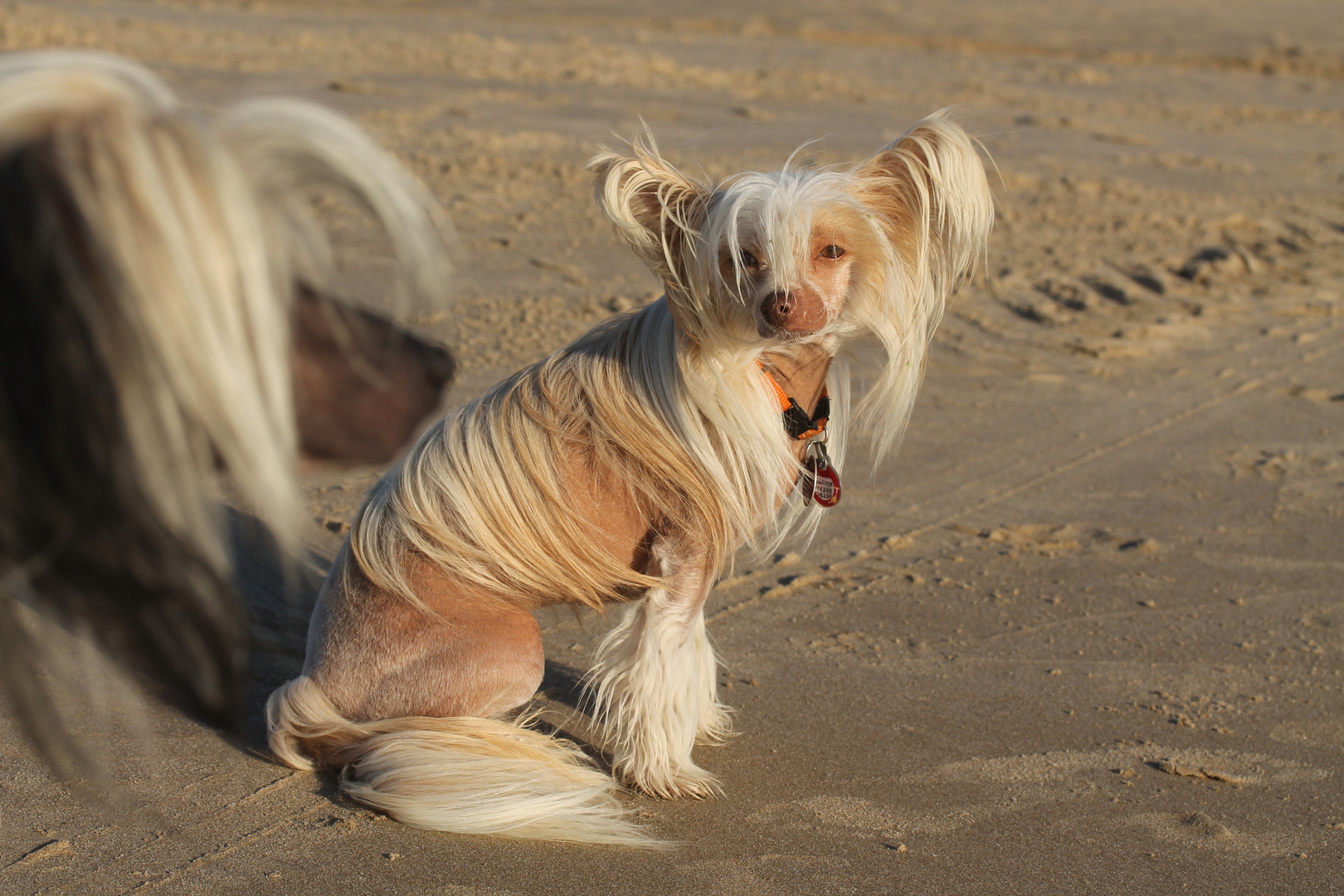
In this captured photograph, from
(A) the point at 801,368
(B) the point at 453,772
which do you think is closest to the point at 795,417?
(A) the point at 801,368

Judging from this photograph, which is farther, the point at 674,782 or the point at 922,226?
the point at 674,782

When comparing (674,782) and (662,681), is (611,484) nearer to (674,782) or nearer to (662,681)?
(662,681)

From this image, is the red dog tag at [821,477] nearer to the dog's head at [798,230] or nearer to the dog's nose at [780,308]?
the dog's head at [798,230]

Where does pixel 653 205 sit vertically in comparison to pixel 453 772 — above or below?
above

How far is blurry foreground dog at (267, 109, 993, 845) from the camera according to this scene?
8.43 ft

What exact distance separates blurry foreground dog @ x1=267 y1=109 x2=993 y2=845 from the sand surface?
18 cm

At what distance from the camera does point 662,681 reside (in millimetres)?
2795

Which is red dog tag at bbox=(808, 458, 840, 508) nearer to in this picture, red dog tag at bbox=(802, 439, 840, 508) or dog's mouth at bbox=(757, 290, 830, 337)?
red dog tag at bbox=(802, 439, 840, 508)

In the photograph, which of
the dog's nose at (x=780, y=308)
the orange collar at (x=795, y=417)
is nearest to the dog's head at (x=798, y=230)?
the dog's nose at (x=780, y=308)

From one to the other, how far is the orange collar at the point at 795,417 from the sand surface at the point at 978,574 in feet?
2.91

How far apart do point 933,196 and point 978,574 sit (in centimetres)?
183

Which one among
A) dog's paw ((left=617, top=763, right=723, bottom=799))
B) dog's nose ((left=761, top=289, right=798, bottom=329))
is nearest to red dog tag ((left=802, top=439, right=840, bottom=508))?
dog's nose ((left=761, top=289, right=798, bottom=329))

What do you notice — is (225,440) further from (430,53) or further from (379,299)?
(430,53)

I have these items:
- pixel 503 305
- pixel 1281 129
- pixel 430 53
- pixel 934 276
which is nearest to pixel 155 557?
pixel 934 276
